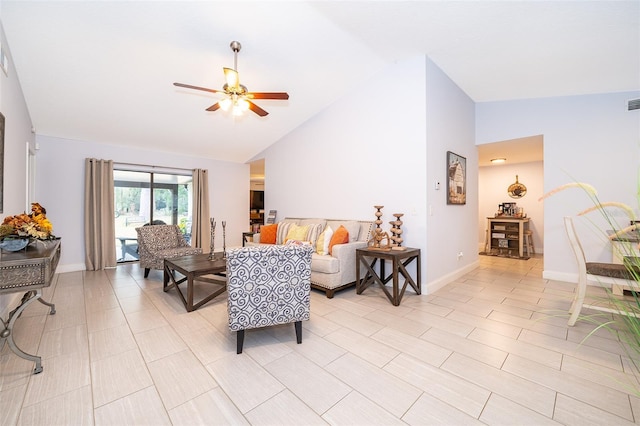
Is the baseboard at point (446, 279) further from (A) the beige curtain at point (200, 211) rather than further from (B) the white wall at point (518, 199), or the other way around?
(A) the beige curtain at point (200, 211)

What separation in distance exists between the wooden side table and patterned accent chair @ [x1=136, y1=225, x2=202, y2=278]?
2803mm

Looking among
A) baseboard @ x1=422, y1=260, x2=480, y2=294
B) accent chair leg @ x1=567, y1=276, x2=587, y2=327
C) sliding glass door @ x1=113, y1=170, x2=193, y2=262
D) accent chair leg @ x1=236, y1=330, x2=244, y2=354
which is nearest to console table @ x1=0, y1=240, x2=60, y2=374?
accent chair leg @ x1=236, y1=330, x2=244, y2=354

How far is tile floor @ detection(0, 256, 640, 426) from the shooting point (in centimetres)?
163

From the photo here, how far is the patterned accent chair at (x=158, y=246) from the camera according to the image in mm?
4379

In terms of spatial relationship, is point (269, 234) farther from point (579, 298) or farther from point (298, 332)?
point (579, 298)

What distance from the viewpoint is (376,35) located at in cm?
345

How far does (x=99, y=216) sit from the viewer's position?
17.1 feet

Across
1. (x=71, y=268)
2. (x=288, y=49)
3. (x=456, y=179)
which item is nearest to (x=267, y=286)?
(x=288, y=49)

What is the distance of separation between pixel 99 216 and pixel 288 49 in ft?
14.9

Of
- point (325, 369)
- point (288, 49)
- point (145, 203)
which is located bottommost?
point (325, 369)

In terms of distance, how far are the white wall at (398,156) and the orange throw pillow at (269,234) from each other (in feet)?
2.18

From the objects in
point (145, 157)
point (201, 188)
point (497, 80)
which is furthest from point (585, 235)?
point (145, 157)

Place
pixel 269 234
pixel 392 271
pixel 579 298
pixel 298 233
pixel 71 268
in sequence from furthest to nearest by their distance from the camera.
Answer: pixel 269 234 < pixel 71 268 < pixel 298 233 < pixel 392 271 < pixel 579 298

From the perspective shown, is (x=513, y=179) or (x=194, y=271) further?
(x=513, y=179)
